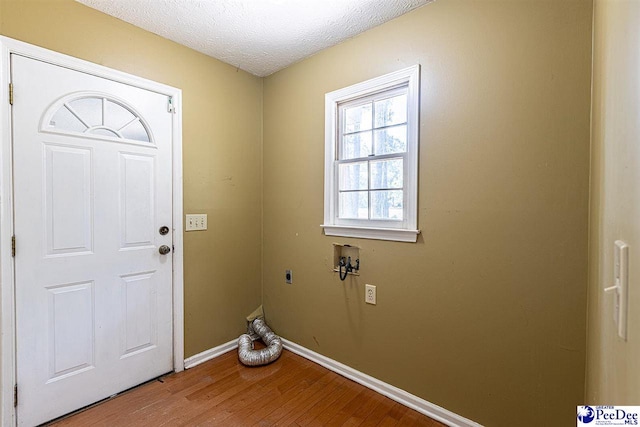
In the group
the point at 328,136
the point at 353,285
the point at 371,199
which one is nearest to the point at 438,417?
the point at 353,285

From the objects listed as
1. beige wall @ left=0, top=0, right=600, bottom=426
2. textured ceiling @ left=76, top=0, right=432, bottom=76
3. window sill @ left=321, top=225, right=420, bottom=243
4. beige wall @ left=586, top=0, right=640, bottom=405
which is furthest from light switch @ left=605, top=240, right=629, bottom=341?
textured ceiling @ left=76, top=0, right=432, bottom=76

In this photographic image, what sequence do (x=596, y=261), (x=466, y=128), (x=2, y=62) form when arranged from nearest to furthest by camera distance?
1. (x=596, y=261)
2. (x=2, y=62)
3. (x=466, y=128)

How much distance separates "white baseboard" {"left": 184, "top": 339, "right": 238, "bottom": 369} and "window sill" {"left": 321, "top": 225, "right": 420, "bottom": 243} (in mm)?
1327

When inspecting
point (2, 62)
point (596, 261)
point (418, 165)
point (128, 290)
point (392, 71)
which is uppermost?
point (392, 71)

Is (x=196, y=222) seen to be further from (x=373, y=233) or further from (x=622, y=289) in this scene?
(x=622, y=289)

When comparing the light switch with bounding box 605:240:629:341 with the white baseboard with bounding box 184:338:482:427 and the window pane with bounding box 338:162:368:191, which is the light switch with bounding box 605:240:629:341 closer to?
the white baseboard with bounding box 184:338:482:427

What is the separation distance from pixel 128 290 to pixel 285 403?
1.30m

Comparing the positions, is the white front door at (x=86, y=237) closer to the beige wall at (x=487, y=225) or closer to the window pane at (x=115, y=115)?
the window pane at (x=115, y=115)

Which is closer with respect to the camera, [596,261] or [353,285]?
[596,261]

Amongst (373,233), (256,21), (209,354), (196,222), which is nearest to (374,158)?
(373,233)

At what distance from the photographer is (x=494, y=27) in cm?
153

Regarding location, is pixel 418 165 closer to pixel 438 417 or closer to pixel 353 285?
pixel 353 285

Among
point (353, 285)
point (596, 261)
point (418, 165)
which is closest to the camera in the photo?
point (596, 261)

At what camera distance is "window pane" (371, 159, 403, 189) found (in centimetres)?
194
